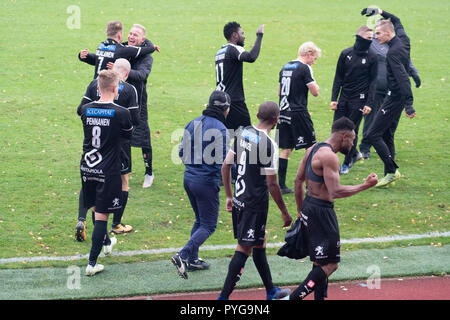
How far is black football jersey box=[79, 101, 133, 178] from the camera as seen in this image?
293 inches

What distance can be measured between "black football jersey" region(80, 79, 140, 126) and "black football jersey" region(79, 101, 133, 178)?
79 cm

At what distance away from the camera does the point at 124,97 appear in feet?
28.0

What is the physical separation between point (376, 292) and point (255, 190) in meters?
1.89

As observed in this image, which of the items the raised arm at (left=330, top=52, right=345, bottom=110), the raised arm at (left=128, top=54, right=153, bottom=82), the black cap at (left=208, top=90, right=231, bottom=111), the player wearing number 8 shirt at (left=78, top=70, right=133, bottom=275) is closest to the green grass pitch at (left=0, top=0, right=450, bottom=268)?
the player wearing number 8 shirt at (left=78, top=70, right=133, bottom=275)

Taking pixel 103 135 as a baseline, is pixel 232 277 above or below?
below

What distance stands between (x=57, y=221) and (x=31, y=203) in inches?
34.8

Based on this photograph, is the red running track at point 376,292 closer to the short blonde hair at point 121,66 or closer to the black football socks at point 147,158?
the short blonde hair at point 121,66

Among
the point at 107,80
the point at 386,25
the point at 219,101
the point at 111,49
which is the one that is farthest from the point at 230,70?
the point at 107,80

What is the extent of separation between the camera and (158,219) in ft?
31.9

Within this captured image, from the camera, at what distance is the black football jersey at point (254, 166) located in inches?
267

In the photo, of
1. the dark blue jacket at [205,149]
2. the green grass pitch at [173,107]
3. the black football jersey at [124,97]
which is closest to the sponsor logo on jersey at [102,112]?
the dark blue jacket at [205,149]

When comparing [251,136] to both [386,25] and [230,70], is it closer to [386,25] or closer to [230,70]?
[230,70]

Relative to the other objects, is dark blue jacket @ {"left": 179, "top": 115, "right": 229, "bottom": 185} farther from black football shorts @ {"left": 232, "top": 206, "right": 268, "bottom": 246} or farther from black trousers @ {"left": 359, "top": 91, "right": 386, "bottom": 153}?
black trousers @ {"left": 359, "top": 91, "right": 386, "bottom": 153}

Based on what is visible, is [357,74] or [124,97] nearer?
[124,97]
